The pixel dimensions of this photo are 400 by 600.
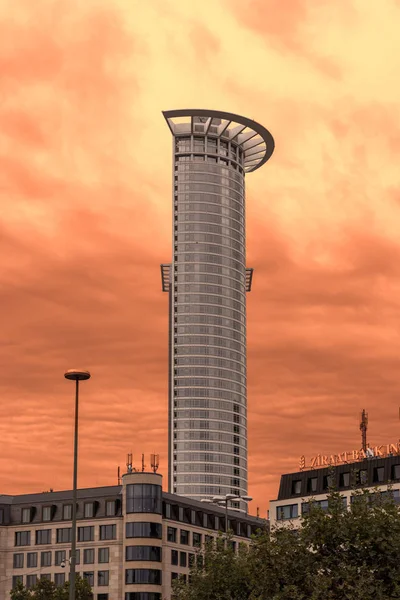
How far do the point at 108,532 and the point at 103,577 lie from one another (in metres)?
7.52

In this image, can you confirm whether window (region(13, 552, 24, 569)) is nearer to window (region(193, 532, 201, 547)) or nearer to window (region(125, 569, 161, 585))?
window (region(125, 569, 161, 585))

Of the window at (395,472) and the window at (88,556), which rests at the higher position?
the window at (395,472)

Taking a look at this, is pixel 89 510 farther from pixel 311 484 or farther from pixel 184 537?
pixel 311 484

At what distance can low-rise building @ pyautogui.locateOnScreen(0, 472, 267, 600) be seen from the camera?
181500mm

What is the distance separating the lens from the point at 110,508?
18575 centimetres

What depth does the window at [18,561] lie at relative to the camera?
625ft

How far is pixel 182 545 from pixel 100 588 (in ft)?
54.3

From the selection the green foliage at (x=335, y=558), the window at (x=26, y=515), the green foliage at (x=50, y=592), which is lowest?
the green foliage at (x=335, y=558)

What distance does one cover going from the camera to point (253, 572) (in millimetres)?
64688

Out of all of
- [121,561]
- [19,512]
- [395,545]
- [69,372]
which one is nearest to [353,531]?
[395,545]

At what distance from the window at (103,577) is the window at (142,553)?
212 inches

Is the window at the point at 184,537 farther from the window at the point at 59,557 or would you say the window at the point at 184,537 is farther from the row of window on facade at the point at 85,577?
the window at the point at 59,557

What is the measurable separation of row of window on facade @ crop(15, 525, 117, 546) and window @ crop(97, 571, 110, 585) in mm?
5783

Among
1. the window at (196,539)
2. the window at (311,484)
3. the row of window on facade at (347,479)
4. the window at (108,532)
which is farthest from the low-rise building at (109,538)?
the window at (311,484)
